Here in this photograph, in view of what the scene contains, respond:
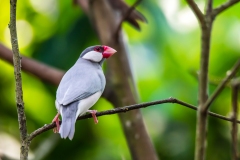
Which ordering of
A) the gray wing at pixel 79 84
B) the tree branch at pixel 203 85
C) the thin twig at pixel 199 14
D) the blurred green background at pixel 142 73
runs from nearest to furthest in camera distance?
1. the tree branch at pixel 203 85
2. the thin twig at pixel 199 14
3. the gray wing at pixel 79 84
4. the blurred green background at pixel 142 73

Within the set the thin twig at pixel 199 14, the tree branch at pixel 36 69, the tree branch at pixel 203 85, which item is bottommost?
the tree branch at pixel 203 85

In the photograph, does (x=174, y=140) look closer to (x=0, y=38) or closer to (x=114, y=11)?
(x=114, y=11)

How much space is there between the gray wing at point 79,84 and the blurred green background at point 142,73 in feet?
3.64

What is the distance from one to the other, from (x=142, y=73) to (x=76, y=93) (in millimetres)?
1646

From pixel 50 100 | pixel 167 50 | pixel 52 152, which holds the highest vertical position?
pixel 167 50

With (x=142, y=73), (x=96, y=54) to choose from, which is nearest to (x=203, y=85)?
(x=96, y=54)

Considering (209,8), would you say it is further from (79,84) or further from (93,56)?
(93,56)

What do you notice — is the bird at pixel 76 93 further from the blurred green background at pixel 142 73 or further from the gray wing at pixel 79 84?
the blurred green background at pixel 142 73

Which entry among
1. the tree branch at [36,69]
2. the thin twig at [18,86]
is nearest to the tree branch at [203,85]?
the thin twig at [18,86]

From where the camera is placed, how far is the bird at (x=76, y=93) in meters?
1.31

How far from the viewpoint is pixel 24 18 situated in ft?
10.8

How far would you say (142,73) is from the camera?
3121 mm

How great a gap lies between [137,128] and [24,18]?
59.9 inches

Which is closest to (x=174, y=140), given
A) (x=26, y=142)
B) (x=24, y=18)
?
(x=24, y=18)
